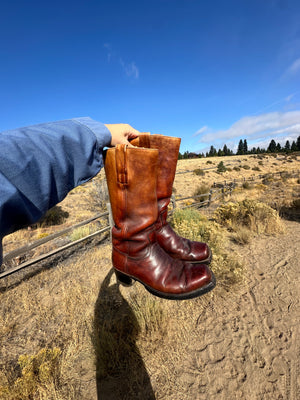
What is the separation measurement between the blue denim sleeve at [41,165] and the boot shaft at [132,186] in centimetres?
11

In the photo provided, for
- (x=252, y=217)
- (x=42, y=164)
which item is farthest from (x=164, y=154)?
(x=252, y=217)

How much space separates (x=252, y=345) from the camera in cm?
233

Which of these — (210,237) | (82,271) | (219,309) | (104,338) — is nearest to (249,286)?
(219,309)

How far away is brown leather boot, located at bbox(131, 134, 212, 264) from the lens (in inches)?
46.7

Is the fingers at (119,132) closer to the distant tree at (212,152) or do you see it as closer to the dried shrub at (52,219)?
the dried shrub at (52,219)

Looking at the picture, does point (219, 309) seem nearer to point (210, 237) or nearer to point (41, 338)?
point (210, 237)

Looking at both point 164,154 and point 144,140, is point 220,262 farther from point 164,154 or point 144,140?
point 144,140

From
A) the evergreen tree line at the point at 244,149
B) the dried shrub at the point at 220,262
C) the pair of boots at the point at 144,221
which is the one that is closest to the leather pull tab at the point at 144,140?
the pair of boots at the point at 144,221

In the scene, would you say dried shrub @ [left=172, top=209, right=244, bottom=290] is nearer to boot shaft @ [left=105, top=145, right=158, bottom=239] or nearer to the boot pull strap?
boot shaft @ [left=105, top=145, right=158, bottom=239]

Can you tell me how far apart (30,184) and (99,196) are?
920 cm

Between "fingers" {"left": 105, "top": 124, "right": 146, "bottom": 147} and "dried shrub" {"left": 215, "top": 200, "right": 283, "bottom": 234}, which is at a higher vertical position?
"fingers" {"left": 105, "top": 124, "right": 146, "bottom": 147}

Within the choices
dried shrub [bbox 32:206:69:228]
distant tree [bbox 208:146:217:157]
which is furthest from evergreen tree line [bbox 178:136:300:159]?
dried shrub [bbox 32:206:69:228]

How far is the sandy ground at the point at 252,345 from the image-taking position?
192cm

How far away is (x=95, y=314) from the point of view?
2.84 m
